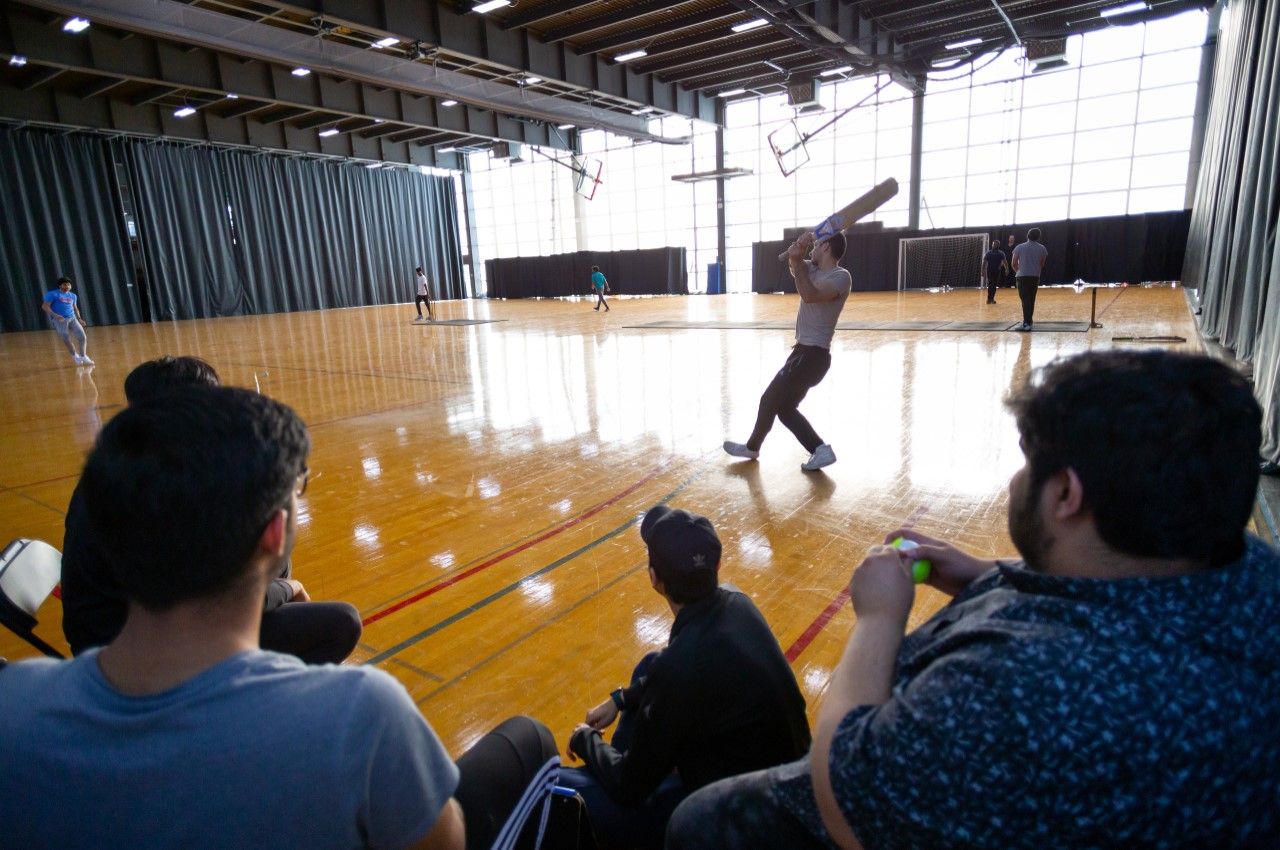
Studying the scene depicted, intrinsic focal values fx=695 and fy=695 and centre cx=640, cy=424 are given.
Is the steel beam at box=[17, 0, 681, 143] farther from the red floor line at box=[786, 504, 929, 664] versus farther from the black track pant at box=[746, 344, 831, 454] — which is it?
the red floor line at box=[786, 504, 929, 664]

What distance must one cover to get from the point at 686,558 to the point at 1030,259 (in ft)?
39.7

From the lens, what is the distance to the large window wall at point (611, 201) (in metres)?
28.5

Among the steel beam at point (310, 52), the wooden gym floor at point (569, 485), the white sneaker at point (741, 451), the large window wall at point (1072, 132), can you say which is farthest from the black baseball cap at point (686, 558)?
the large window wall at point (1072, 132)

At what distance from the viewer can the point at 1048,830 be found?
0.87 m

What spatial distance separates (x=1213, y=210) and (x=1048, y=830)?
47.3ft

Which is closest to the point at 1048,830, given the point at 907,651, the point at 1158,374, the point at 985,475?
the point at 907,651

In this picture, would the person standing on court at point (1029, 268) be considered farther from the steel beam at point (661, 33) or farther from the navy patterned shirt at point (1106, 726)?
the navy patterned shirt at point (1106, 726)

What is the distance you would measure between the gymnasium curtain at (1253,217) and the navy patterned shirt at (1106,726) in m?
4.06

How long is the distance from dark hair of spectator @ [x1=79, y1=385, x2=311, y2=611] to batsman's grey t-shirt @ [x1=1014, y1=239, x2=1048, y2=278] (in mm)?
12883

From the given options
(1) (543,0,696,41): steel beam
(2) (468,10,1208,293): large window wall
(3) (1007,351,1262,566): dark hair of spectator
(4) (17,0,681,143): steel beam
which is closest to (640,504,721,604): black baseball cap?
(3) (1007,351,1262,566): dark hair of spectator

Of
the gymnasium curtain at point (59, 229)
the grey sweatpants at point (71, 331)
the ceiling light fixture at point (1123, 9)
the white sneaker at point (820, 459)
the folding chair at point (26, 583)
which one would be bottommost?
the white sneaker at point (820, 459)

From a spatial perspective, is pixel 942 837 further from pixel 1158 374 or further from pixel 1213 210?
pixel 1213 210

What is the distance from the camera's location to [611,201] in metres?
31.0

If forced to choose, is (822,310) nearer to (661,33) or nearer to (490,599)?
(490,599)
